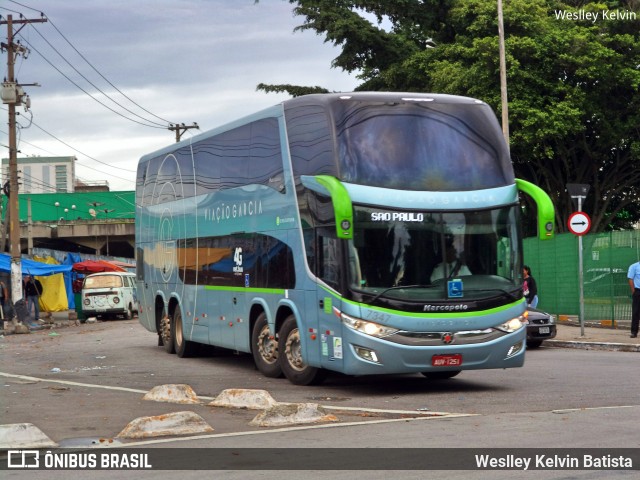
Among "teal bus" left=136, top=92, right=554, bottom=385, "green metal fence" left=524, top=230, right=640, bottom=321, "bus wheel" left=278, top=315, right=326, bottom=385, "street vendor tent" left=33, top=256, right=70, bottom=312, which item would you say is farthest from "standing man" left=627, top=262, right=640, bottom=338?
"street vendor tent" left=33, top=256, right=70, bottom=312

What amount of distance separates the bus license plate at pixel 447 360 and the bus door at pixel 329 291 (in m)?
1.26

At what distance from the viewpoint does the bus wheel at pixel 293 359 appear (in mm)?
15992

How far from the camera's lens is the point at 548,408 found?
1277 cm

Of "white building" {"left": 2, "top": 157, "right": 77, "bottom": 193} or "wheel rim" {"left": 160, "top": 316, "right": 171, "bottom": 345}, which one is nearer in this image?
"wheel rim" {"left": 160, "top": 316, "right": 171, "bottom": 345}

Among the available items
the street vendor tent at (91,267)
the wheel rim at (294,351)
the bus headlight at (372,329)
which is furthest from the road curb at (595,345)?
the street vendor tent at (91,267)

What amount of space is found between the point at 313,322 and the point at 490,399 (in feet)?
9.25

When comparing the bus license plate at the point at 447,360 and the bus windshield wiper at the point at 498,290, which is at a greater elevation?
the bus windshield wiper at the point at 498,290

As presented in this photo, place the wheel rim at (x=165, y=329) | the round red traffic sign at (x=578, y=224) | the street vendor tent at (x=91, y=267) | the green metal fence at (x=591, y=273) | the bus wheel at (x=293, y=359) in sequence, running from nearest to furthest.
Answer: the bus wheel at (x=293, y=359)
the wheel rim at (x=165, y=329)
the round red traffic sign at (x=578, y=224)
the green metal fence at (x=591, y=273)
the street vendor tent at (x=91, y=267)

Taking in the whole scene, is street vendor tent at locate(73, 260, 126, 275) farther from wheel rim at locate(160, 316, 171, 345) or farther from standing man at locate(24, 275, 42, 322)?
wheel rim at locate(160, 316, 171, 345)

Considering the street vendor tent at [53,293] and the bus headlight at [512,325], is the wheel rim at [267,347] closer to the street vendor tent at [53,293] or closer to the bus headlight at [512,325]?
the bus headlight at [512,325]

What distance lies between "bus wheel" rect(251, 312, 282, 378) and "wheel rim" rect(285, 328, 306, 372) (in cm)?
74

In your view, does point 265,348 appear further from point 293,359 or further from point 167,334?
point 167,334

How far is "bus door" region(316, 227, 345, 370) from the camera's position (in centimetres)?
1455

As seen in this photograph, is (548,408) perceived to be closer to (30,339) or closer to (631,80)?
(30,339)
